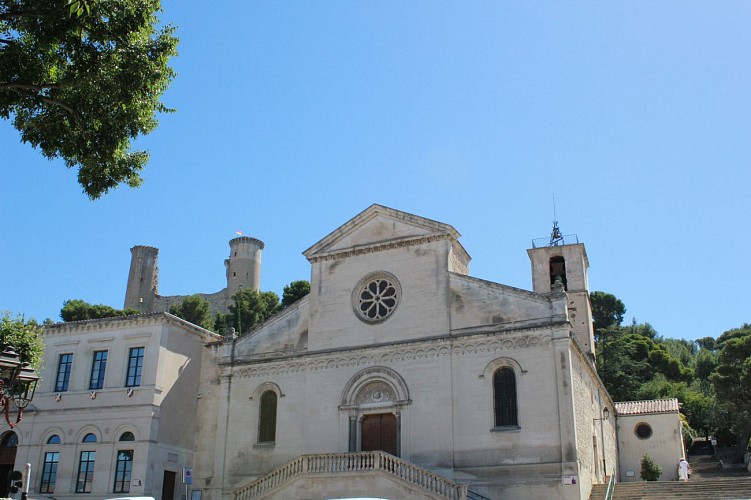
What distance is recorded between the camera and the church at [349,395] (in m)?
24.6

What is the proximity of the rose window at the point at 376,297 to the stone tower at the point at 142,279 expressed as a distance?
62.0 metres

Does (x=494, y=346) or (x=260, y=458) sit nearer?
(x=494, y=346)

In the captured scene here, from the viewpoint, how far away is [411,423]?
26.5 metres

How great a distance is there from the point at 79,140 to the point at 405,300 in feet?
54.8

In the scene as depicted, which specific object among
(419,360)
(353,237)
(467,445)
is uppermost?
(353,237)

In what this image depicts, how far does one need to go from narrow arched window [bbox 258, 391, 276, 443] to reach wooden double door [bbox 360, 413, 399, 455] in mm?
4039

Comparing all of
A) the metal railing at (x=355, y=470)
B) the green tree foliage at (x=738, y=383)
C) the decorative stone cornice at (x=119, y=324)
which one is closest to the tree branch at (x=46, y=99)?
the metal railing at (x=355, y=470)

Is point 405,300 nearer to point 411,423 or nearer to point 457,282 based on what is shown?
point 457,282

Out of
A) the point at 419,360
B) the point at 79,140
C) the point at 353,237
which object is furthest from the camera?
the point at 353,237

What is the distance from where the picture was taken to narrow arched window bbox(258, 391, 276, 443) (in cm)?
2923

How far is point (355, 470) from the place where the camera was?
2433 cm

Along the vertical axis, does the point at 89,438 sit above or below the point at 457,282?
below

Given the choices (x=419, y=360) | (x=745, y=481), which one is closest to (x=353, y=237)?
(x=419, y=360)

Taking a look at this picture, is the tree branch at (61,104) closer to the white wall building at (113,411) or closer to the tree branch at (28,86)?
the tree branch at (28,86)
